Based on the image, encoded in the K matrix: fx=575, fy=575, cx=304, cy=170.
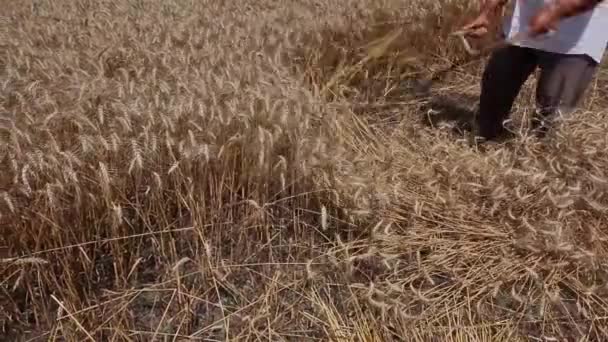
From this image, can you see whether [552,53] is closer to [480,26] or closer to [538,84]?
[538,84]

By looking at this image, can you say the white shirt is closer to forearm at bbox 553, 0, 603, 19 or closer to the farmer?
the farmer

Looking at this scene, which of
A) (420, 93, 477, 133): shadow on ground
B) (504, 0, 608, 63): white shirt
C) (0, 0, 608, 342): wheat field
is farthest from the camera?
(420, 93, 477, 133): shadow on ground

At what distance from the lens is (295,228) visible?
5.17 feet

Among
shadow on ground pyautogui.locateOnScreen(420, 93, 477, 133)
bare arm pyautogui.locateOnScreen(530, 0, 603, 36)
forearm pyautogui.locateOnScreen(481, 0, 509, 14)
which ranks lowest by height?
shadow on ground pyautogui.locateOnScreen(420, 93, 477, 133)

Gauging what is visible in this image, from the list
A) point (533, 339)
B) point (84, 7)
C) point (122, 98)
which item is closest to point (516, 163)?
point (533, 339)

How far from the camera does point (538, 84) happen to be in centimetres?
197

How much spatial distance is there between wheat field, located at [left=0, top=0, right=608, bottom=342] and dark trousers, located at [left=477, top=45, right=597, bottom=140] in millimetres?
149

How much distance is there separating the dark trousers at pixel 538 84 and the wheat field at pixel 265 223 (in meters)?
0.15

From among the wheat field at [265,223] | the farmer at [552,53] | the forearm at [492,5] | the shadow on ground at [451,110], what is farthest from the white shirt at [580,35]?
the shadow on ground at [451,110]

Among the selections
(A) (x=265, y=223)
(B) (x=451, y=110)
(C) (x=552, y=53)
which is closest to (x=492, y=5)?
(C) (x=552, y=53)

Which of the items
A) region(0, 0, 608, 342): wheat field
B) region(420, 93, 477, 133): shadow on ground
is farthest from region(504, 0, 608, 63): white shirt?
region(420, 93, 477, 133): shadow on ground

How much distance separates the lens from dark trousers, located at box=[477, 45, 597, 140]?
6.09 ft

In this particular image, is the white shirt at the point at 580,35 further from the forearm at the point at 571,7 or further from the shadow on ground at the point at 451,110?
the shadow on ground at the point at 451,110

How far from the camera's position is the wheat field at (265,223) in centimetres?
137
